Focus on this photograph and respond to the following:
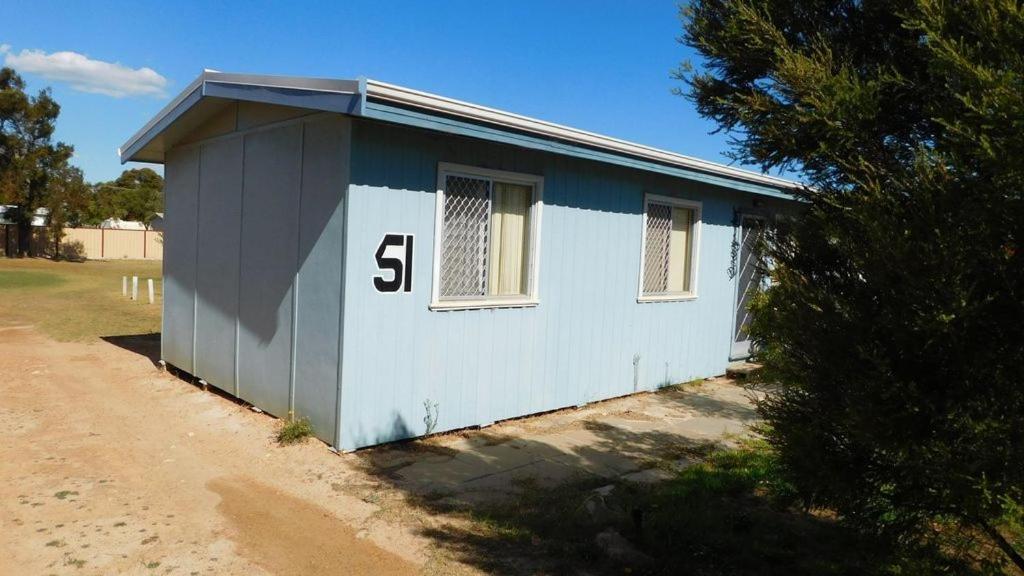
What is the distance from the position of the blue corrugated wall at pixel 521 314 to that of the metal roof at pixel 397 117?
33 cm

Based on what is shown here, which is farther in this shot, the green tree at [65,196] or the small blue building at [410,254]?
the green tree at [65,196]

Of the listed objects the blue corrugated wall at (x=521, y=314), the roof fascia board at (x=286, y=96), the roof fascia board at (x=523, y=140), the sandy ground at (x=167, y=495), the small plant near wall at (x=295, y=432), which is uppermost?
the roof fascia board at (x=286, y=96)

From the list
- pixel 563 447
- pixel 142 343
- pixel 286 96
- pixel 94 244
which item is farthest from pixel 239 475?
pixel 94 244

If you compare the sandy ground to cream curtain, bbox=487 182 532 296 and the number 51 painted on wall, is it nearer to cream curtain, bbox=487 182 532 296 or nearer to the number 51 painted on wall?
the number 51 painted on wall

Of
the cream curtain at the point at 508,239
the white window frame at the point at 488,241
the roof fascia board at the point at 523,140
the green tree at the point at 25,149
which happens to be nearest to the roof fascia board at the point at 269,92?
the roof fascia board at the point at 523,140

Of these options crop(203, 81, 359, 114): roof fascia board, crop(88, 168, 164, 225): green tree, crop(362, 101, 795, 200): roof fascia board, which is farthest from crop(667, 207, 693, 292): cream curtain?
crop(88, 168, 164, 225): green tree

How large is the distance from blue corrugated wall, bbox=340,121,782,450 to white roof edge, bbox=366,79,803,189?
36 cm

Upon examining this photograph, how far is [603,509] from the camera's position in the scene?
192 inches

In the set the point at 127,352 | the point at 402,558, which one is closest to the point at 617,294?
the point at 402,558

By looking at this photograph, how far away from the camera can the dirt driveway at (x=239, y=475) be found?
431 cm

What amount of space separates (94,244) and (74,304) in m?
26.3

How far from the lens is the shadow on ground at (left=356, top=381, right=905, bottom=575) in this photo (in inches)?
164

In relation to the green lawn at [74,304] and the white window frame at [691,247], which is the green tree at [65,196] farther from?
the white window frame at [691,247]

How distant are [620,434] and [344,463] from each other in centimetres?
282
